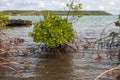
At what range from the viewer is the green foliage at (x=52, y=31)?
21.7m

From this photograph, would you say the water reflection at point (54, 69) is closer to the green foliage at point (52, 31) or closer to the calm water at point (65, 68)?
the calm water at point (65, 68)

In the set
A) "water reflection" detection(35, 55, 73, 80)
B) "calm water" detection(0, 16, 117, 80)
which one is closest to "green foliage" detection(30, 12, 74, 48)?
"calm water" detection(0, 16, 117, 80)

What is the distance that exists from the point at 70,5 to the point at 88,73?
7445 mm

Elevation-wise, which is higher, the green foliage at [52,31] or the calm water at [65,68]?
the green foliage at [52,31]

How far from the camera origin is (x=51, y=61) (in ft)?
67.5

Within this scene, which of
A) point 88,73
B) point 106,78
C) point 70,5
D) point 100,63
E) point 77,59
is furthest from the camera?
point 70,5

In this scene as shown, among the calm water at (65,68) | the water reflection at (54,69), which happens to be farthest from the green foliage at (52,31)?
the water reflection at (54,69)

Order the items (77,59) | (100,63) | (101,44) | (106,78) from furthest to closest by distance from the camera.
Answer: (101,44) < (77,59) < (100,63) < (106,78)

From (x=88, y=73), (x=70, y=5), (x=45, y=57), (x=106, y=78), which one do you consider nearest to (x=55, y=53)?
(x=45, y=57)

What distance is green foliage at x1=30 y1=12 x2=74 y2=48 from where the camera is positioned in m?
21.7

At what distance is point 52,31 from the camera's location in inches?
856

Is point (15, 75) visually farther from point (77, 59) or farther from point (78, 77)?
point (77, 59)

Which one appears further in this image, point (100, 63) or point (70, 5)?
point (70, 5)

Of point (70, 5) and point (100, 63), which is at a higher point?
point (70, 5)
